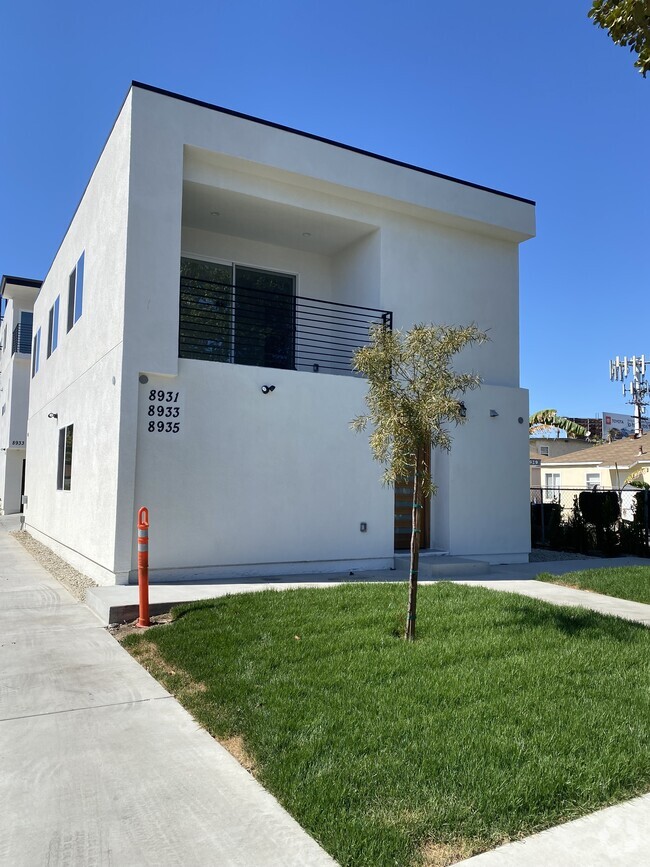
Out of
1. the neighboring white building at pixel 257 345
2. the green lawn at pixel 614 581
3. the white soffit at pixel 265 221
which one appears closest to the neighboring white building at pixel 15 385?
the neighboring white building at pixel 257 345

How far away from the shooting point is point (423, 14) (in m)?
10.7

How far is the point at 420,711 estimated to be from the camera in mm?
4336

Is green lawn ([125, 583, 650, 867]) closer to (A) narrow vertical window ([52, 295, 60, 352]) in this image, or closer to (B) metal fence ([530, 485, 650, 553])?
(B) metal fence ([530, 485, 650, 553])

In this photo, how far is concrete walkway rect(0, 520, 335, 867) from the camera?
2.96 metres

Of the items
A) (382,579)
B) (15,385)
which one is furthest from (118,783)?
(15,385)

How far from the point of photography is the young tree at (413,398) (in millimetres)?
6027

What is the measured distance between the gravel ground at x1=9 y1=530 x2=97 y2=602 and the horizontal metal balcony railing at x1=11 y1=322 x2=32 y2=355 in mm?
11942

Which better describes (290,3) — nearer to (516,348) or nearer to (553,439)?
(516,348)

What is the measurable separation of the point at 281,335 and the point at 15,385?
1904 centimetres

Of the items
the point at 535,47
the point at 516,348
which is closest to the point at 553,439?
the point at 516,348

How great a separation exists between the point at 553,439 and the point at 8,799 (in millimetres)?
50207

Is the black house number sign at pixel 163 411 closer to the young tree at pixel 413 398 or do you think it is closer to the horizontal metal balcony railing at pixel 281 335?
the horizontal metal balcony railing at pixel 281 335

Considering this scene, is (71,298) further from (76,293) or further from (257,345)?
(257,345)

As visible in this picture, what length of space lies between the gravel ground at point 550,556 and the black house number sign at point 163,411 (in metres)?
7.91
